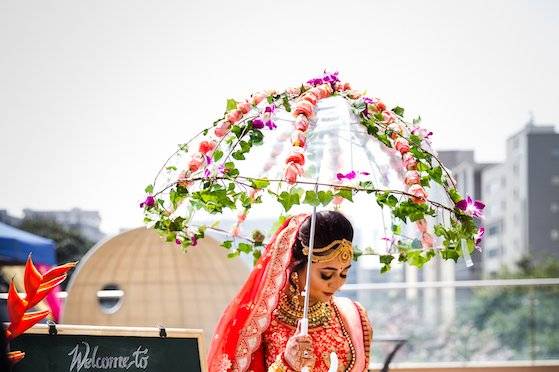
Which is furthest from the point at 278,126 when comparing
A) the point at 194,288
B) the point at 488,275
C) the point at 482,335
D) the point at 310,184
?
the point at 488,275

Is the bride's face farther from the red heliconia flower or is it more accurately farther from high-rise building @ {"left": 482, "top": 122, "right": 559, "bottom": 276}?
high-rise building @ {"left": 482, "top": 122, "right": 559, "bottom": 276}

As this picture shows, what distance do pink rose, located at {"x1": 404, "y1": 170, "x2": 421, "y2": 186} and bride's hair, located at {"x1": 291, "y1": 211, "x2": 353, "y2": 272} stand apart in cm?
35

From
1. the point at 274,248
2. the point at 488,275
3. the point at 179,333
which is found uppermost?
the point at 274,248

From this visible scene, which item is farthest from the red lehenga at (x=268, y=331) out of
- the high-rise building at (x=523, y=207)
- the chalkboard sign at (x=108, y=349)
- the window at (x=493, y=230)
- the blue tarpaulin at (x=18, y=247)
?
the window at (x=493, y=230)

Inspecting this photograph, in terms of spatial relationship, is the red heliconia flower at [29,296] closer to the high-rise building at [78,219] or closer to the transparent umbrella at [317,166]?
the transparent umbrella at [317,166]

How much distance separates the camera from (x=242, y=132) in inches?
138

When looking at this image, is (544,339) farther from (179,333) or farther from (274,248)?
(179,333)

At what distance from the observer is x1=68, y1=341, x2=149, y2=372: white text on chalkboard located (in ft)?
10.1

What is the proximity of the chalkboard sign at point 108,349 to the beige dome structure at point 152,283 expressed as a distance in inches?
113

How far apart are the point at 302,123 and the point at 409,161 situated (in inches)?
15.1

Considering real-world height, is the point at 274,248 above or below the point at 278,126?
below

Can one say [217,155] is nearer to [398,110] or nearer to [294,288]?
[294,288]

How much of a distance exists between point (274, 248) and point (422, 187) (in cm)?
57

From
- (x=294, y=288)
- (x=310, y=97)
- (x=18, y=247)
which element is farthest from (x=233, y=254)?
(x=18, y=247)
